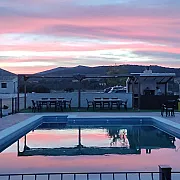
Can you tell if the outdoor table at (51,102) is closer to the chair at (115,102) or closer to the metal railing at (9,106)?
the metal railing at (9,106)

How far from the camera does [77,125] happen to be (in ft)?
52.7

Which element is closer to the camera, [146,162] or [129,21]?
[146,162]

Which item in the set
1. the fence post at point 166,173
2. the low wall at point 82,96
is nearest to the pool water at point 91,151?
the fence post at point 166,173

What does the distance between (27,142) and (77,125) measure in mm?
4675

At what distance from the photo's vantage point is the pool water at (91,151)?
322 inches

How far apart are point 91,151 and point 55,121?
24.7 feet

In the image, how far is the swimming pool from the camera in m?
8.21

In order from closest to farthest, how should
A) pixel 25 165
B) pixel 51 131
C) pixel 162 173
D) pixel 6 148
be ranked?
pixel 162 173
pixel 25 165
pixel 6 148
pixel 51 131

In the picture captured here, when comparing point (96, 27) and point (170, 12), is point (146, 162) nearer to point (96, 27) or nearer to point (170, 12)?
point (170, 12)

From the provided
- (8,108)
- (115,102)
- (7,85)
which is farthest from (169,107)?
(7,85)

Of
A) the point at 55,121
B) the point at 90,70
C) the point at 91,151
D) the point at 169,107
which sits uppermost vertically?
the point at 90,70

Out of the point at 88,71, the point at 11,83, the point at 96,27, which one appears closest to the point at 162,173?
the point at 96,27

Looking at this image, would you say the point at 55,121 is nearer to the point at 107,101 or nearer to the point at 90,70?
the point at 107,101

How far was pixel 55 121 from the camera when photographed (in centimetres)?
1745
